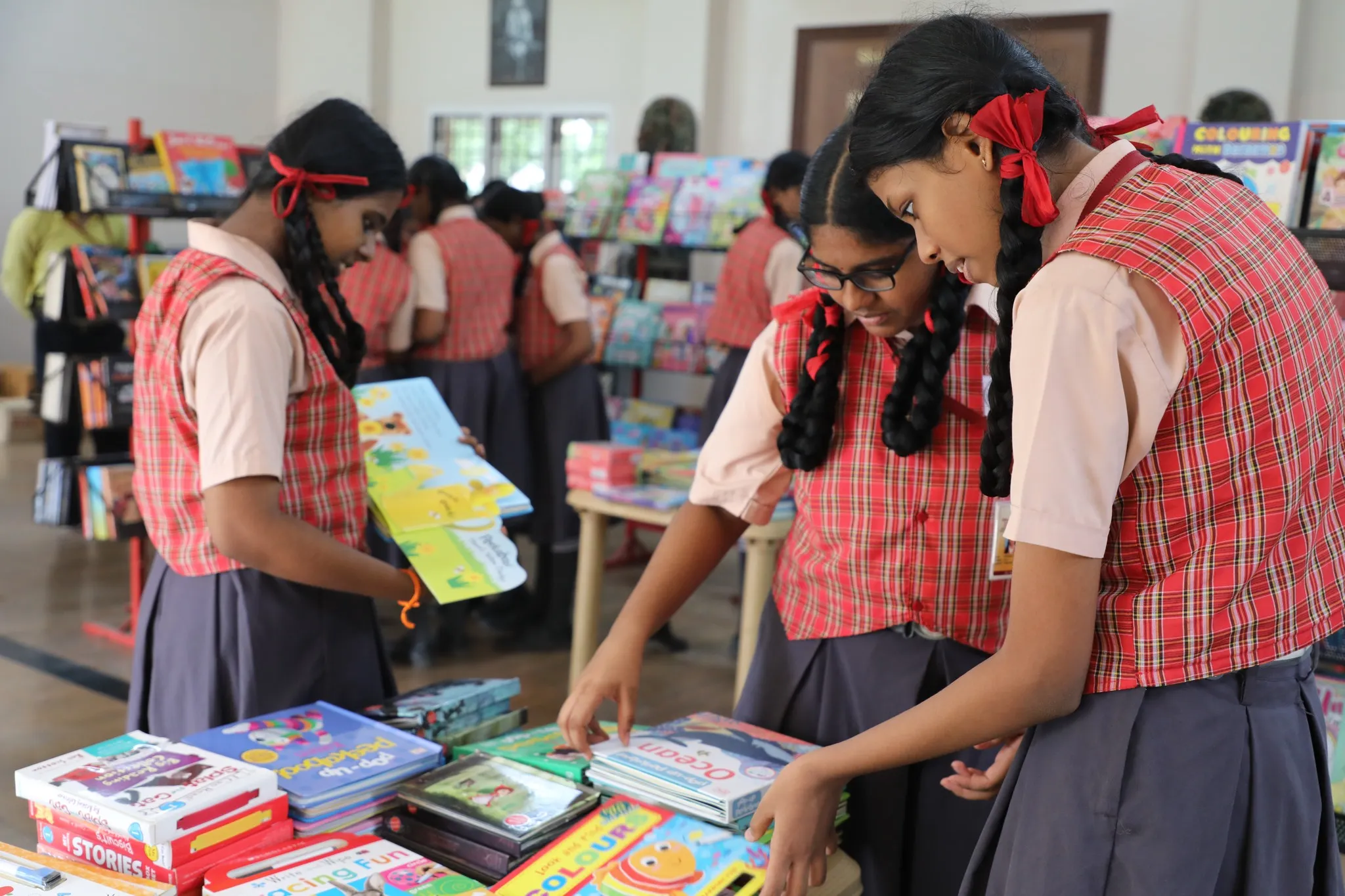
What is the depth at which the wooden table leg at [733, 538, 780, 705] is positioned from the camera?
3172 millimetres

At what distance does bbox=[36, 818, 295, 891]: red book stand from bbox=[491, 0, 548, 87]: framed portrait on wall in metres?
8.50

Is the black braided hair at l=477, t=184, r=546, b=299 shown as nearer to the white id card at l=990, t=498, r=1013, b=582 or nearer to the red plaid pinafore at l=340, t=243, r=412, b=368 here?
the red plaid pinafore at l=340, t=243, r=412, b=368

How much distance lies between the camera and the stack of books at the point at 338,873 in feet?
3.96

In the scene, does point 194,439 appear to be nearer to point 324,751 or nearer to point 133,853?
point 324,751

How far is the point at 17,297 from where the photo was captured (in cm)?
643

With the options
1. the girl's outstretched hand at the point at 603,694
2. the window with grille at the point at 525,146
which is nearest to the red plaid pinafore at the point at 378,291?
the girl's outstretched hand at the point at 603,694

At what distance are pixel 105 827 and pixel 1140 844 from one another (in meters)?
1.00

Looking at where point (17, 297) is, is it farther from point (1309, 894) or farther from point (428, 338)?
point (1309, 894)

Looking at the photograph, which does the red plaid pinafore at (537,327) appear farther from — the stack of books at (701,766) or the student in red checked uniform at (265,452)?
the stack of books at (701,766)

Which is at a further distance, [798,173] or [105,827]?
[798,173]

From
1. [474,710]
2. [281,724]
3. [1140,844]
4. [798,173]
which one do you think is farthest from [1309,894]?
[798,173]

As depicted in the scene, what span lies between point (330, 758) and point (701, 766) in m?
0.45

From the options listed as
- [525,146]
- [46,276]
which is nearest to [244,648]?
[46,276]

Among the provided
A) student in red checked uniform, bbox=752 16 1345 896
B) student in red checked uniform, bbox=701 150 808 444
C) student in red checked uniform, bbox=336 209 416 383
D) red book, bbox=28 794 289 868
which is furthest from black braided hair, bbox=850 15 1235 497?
student in red checked uniform, bbox=701 150 808 444
